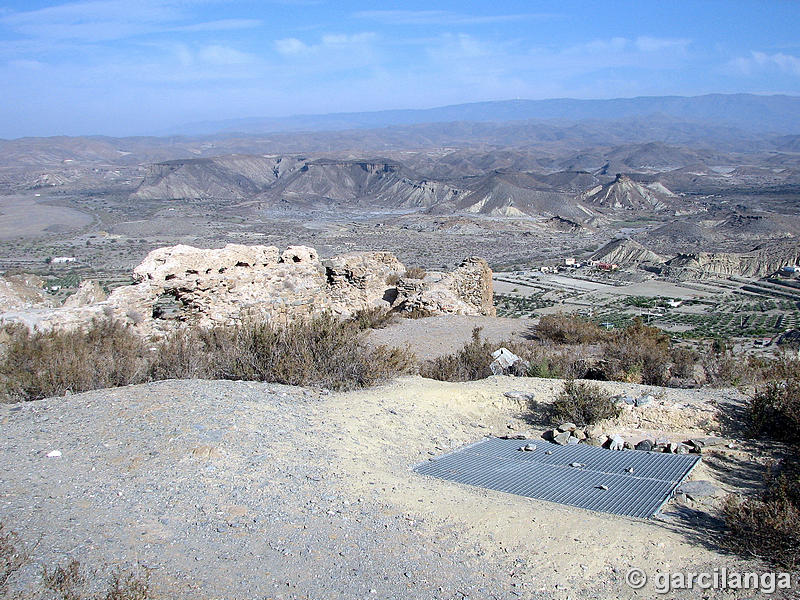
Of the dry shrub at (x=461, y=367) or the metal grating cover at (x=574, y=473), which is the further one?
the dry shrub at (x=461, y=367)

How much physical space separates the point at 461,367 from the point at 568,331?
13.1 ft

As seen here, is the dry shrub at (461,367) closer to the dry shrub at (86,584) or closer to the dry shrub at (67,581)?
the dry shrub at (86,584)

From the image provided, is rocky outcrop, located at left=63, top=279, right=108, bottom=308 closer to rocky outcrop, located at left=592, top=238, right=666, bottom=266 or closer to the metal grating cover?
the metal grating cover

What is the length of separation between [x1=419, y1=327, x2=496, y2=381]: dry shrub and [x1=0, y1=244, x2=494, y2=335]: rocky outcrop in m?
3.42

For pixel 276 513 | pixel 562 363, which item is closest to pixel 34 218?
pixel 562 363

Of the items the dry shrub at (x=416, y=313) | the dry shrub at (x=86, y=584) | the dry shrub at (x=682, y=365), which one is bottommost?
the dry shrub at (x=416, y=313)

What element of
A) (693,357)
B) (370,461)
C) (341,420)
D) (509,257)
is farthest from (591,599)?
(509,257)

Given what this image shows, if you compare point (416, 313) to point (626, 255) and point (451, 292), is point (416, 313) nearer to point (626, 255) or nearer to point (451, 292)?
point (451, 292)

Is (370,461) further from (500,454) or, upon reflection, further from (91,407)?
(91,407)

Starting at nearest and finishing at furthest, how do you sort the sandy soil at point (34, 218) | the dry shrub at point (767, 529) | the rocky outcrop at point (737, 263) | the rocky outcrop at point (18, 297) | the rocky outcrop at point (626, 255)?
the dry shrub at point (767, 529) < the rocky outcrop at point (18, 297) < the rocky outcrop at point (737, 263) < the rocky outcrop at point (626, 255) < the sandy soil at point (34, 218)

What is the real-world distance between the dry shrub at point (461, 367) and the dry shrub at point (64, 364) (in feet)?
12.8

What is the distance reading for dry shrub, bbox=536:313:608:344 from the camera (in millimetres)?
12211

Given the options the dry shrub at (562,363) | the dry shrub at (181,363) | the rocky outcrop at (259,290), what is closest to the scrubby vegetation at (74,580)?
the dry shrub at (181,363)

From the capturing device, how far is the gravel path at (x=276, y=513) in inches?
149
